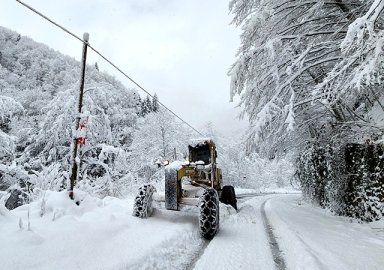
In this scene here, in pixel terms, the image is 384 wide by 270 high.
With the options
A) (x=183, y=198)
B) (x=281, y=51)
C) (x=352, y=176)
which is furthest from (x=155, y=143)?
(x=352, y=176)

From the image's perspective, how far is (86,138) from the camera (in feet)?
30.9

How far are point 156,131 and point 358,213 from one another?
18.1 m

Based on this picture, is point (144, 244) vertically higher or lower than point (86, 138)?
lower

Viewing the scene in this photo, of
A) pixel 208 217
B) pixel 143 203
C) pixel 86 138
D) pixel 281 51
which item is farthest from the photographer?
pixel 86 138

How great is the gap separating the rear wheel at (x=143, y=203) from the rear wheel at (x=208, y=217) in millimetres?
1389

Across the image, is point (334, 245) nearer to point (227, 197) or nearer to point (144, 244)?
point (144, 244)

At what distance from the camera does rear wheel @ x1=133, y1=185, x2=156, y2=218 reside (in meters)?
4.87

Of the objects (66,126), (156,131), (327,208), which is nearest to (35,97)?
(156,131)

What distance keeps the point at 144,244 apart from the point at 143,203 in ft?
5.20

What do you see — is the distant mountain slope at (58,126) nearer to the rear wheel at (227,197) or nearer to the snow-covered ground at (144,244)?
the snow-covered ground at (144,244)

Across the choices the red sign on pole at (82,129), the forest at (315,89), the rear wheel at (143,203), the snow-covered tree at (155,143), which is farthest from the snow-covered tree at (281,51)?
the snow-covered tree at (155,143)

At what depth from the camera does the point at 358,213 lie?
19.8 feet

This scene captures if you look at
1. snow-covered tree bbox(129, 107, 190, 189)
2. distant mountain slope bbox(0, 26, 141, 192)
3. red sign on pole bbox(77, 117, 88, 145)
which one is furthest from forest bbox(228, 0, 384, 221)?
snow-covered tree bbox(129, 107, 190, 189)

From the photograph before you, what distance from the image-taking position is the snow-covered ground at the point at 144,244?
8.48ft
